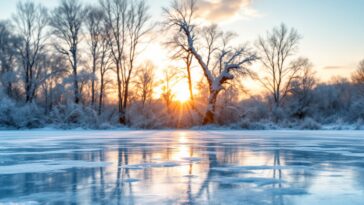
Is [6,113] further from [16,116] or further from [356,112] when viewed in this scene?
[356,112]

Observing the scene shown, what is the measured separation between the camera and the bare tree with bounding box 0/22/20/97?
39188 mm

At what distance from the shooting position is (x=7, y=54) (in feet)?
133

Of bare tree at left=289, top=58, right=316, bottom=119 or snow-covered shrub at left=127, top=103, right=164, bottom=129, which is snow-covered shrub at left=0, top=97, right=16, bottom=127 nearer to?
snow-covered shrub at left=127, top=103, right=164, bottom=129

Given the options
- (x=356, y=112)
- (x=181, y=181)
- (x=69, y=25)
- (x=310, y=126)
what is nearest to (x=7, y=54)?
(x=69, y=25)

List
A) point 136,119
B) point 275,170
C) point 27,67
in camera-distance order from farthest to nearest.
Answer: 1. point 27,67
2. point 136,119
3. point 275,170

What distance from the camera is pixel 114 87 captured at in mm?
49906

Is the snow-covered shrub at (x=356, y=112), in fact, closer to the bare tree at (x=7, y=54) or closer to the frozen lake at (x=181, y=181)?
the frozen lake at (x=181, y=181)

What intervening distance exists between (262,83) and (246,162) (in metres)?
38.2

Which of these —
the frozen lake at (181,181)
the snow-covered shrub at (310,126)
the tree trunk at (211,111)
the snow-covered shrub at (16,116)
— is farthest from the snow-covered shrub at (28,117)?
the snow-covered shrub at (310,126)

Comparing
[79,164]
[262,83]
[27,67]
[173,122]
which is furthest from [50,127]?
[262,83]

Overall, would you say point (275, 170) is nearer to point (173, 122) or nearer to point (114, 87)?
point (173, 122)

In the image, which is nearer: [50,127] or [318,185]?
[318,185]

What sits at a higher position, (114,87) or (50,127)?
(114,87)

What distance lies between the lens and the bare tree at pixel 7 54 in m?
39.2
